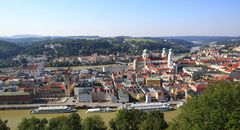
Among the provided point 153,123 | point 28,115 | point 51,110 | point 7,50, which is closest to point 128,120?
point 153,123

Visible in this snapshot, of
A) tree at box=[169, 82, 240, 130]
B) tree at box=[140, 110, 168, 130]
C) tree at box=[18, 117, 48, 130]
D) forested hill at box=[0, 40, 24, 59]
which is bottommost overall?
forested hill at box=[0, 40, 24, 59]

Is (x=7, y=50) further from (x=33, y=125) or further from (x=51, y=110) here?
(x=33, y=125)

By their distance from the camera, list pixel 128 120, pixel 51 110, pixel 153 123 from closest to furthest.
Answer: pixel 153 123
pixel 128 120
pixel 51 110

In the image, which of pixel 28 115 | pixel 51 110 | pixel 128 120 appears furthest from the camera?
pixel 51 110

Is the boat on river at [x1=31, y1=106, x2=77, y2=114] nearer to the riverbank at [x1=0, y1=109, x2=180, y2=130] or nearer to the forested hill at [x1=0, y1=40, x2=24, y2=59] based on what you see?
the riverbank at [x1=0, y1=109, x2=180, y2=130]

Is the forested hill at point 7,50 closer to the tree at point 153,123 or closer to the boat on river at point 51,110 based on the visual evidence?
the boat on river at point 51,110

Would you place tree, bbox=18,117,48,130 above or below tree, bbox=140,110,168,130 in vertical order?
below

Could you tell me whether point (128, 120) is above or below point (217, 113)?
below

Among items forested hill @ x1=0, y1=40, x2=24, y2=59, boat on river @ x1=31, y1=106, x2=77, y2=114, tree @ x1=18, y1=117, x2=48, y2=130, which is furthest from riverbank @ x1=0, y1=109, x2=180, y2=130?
forested hill @ x1=0, y1=40, x2=24, y2=59

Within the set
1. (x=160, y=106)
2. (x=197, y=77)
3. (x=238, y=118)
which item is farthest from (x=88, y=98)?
(x=238, y=118)
